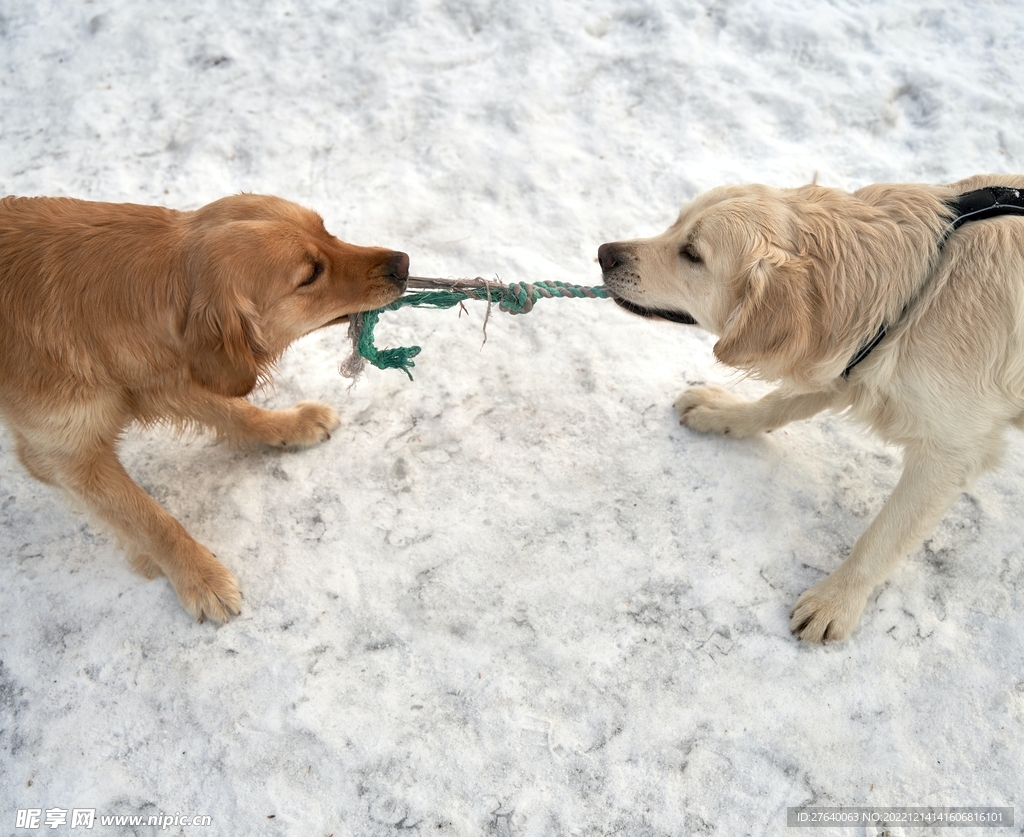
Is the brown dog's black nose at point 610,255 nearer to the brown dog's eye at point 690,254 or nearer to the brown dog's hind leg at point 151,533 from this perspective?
the brown dog's eye at point 690,254

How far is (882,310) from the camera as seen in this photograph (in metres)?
2.39

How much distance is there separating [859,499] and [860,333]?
1042mm

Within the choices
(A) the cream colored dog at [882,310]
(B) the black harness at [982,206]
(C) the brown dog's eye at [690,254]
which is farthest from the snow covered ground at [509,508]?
(B) the black harness at [982,206]

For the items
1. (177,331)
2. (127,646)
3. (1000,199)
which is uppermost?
(1000,199)

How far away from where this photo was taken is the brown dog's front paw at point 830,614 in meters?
2.71

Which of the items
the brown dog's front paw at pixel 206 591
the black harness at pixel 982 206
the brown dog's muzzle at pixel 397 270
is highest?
the black harness at pixel 982 206

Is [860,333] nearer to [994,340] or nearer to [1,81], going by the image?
[994,340]

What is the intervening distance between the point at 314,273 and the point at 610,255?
3.79 ft

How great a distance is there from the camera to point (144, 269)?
2.37 meters

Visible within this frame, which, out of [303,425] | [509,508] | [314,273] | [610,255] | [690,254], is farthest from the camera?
[303,425]

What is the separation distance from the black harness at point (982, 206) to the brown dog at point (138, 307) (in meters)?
1.95

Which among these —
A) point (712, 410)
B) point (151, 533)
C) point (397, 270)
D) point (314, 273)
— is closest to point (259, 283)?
point (314, 273)

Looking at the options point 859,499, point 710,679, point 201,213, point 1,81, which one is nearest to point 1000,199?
point 859,499

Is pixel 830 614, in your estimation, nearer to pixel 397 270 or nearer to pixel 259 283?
pixel 397 270
